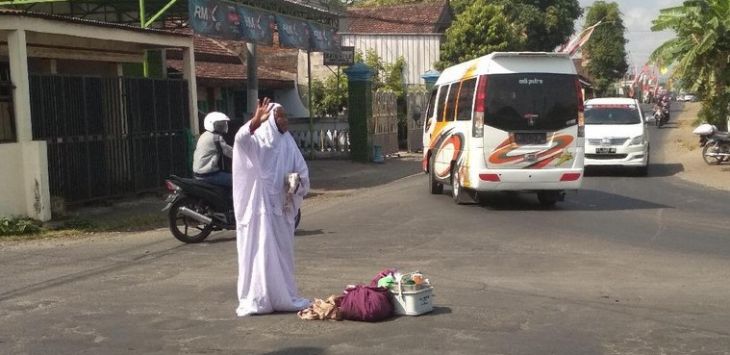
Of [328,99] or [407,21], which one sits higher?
[407,21]

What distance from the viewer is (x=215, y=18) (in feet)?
59.0

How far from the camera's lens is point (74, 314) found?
7547 millimetres

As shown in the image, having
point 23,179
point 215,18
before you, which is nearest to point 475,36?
point 215,18

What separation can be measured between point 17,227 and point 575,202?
909cm

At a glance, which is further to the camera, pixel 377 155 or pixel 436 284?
pixel 377 155

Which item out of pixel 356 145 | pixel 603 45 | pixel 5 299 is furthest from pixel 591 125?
pixel 603 45

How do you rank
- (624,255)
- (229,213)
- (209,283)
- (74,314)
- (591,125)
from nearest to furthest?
(74,314), (209,283), (624,255), (229,213), (591,125)

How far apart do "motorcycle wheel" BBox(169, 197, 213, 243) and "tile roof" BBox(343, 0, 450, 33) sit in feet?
113

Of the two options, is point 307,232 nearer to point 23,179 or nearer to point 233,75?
point 23,179

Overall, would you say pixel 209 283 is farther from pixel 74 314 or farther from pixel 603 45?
pixel 603 45

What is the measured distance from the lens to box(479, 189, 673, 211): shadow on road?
15.0 meters

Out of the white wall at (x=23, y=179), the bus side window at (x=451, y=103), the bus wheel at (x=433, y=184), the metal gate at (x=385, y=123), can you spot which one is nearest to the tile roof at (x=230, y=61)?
the metal gate at (x=385, y=123)

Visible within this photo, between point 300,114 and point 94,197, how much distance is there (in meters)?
18.9

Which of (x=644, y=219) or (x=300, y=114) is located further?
(x=300, y=114)
